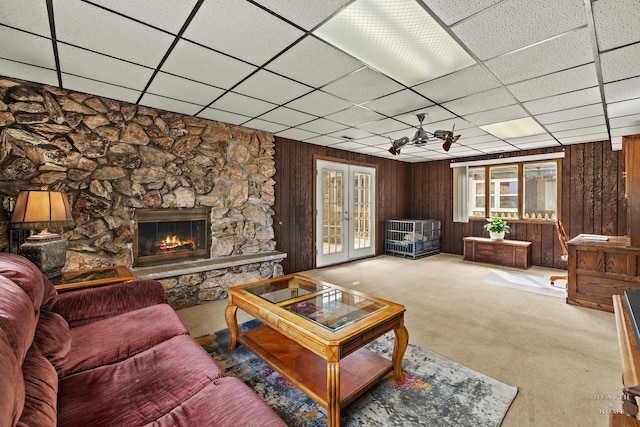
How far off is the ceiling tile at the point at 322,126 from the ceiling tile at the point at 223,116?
841 millimetres

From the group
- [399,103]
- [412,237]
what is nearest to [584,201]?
[412,237]

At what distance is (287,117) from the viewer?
3.65 metres

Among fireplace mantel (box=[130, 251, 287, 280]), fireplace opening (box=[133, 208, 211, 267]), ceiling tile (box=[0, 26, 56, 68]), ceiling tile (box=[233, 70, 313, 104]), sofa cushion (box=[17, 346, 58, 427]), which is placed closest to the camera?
sofa cushion (box=[17, 346, 58, 427])

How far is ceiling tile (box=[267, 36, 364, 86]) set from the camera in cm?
206

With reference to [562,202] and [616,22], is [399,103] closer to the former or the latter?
[616,22]

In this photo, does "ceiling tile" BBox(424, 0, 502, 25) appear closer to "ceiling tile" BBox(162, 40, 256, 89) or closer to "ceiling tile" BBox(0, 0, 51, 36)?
"ceiling tile" BBox(162, 40, 256, 89)

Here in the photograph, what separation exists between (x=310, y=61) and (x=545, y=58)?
5.89 ft

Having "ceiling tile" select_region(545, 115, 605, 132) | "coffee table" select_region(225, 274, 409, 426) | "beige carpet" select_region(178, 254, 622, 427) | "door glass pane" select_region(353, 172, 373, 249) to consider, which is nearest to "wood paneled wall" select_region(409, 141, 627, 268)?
"ceiling tile" select_region(545, 115, 605, 132)

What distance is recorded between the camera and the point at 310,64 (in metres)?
2.28

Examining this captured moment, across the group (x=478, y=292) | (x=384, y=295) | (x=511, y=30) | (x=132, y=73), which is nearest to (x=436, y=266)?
(x=478, y=292)

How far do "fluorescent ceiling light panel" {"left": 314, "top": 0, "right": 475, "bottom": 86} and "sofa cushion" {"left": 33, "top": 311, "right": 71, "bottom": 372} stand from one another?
2.29 metres

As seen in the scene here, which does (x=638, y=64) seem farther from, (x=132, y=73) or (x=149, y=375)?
(x=132, y=73)

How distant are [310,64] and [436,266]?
4554 mm

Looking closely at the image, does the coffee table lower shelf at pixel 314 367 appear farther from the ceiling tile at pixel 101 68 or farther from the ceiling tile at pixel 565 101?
the ceiling tile at pixel 565 101
